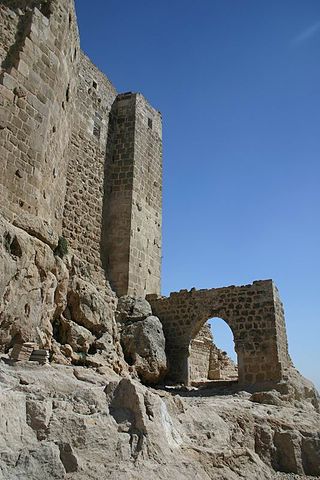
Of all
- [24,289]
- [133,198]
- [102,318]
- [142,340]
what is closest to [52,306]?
[24,289]

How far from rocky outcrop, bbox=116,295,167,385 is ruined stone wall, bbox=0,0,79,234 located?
3.55 metres

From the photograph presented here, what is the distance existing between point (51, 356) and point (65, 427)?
4.73 meters

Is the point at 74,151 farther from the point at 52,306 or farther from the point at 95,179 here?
the point at 52,306

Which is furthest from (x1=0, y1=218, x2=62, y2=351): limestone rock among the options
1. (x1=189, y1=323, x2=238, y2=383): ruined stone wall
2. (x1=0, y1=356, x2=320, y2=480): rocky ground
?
(x1=189, y1=323, x2=238, y2=383): ruined stone wall

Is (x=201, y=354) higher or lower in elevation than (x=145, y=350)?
higher

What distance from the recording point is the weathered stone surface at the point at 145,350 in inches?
508

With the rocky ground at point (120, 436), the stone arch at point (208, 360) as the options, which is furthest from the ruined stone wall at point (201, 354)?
the rocky ground at point (120, 436)

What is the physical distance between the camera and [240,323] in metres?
13.7

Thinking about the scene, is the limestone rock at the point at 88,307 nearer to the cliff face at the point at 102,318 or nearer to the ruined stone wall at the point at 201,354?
the cliff face at the point at 102,318

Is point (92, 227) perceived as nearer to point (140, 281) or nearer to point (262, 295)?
point (140, 281)

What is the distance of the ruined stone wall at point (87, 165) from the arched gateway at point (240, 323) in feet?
10.2

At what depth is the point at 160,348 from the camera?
1371 cm

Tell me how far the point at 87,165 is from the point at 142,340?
598cm

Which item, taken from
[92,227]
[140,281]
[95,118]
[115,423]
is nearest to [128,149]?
[95,118]
